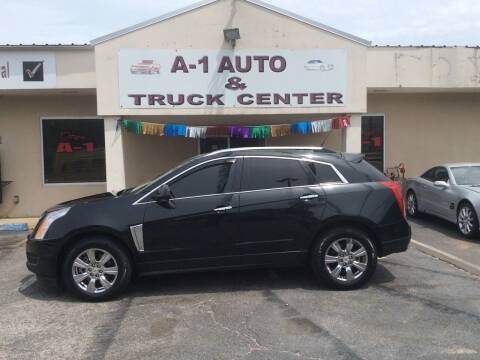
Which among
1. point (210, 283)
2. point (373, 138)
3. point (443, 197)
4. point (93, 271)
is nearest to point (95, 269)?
point (93, 271)

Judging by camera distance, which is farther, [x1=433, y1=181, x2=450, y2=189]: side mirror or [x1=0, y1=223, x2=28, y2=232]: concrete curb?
[x1=0, y1=223, x2=28, y2=232]: concrete curb

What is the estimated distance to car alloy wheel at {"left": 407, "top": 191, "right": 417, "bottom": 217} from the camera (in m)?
11.0

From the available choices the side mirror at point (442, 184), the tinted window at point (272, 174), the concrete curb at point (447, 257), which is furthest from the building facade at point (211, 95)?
the tinted window at point (272, 174)

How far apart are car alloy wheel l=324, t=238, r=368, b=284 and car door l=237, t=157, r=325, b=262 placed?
33 centimetres

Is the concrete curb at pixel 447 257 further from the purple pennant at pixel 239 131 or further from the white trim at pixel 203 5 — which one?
the white trim at pixel 203 5

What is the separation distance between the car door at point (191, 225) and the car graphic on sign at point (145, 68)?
166 inches

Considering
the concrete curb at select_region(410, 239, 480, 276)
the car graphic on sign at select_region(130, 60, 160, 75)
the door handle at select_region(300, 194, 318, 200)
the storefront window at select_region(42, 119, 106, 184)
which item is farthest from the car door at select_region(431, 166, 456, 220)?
the storefront window at select_region(42, 119, 106, 184)

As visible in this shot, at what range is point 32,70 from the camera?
10555 millimetres

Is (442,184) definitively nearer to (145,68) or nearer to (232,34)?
(232,34)

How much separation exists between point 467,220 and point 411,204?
2.48m

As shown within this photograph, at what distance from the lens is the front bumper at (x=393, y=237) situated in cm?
576

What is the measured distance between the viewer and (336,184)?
579cm

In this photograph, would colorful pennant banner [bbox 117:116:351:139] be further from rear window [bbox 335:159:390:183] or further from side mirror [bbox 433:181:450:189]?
rear window [bbox 335:159:390:183]

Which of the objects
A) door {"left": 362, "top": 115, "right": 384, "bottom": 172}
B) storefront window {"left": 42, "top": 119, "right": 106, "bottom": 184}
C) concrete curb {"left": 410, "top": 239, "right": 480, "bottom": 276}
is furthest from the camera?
door {"left": 362, "top": 115, "right": 384, "bottom": 172}
